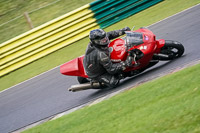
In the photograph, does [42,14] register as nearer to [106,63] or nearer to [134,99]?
[106,63]

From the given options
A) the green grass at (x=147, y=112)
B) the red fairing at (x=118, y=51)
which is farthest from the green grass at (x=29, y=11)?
the green grass at (x=147, y=112)

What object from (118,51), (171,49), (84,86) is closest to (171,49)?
(171,49)

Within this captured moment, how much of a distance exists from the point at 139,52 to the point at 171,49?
2.64 feet

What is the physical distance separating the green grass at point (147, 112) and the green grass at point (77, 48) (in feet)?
16.1

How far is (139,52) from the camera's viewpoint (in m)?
7.30

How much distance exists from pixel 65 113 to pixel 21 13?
36.0 feet

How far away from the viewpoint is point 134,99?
605 centimetres

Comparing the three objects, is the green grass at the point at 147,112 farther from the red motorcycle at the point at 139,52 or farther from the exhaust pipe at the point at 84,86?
the exhaust pipe at the point at 84,86

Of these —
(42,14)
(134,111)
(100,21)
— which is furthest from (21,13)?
(134,111)

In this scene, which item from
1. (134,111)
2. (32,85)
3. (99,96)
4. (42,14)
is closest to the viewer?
(134,111)

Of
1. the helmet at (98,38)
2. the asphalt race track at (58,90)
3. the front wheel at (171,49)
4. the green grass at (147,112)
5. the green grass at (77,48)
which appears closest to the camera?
the green grass at (147,112)

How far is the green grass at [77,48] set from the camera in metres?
11.6

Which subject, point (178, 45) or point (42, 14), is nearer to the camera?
point (178, 45)

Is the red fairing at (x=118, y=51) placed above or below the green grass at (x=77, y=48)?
above
